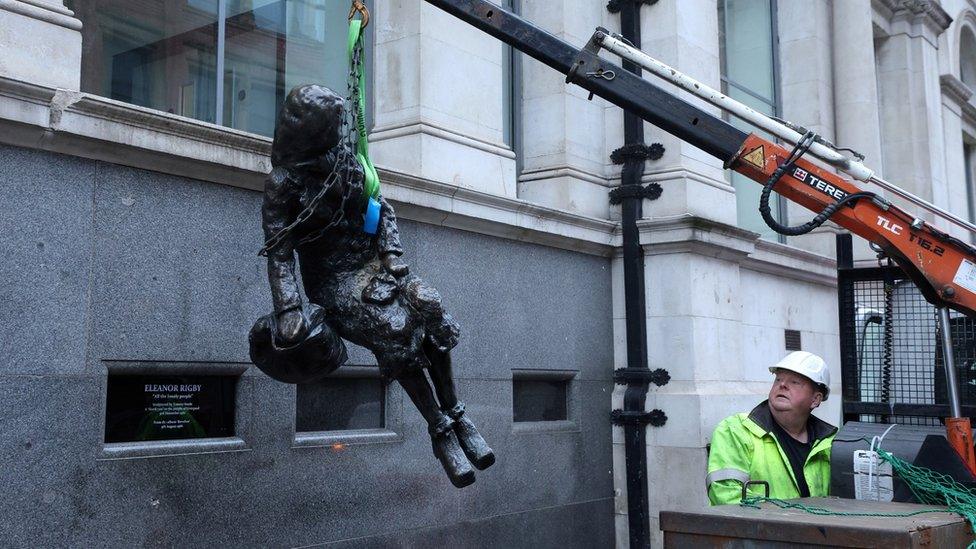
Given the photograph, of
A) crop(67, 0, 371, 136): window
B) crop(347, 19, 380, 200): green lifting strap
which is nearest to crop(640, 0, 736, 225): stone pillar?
crop(67, 0, 371, 136): window

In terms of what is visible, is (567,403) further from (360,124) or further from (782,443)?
(360,124)

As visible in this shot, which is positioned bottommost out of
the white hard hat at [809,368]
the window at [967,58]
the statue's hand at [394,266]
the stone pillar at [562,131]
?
the white hard hat at [809,368]

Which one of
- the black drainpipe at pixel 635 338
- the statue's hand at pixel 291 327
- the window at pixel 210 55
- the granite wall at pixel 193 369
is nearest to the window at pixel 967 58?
the black drainpipe at pixel 635 338

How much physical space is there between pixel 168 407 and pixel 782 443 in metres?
3.74

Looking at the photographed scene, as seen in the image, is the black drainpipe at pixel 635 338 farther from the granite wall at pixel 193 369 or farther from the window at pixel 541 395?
the granite wall at pixel 193 369

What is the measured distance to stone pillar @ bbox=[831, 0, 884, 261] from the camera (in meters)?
15.6

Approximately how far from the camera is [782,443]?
6180mm

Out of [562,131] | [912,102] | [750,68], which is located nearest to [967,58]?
[912,102]

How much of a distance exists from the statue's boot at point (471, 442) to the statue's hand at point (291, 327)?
0.95 metres

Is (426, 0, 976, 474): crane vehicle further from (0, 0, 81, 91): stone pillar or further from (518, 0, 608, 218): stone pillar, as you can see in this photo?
(518, 0, 608, 218): stone pillar

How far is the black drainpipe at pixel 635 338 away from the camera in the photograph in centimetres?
1030

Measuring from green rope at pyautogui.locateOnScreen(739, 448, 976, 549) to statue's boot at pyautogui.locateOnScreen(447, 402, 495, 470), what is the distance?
1239 millimetres

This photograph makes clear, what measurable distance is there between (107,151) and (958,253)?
16.7 ft

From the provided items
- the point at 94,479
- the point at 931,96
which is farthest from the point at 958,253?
the point at 931,96
